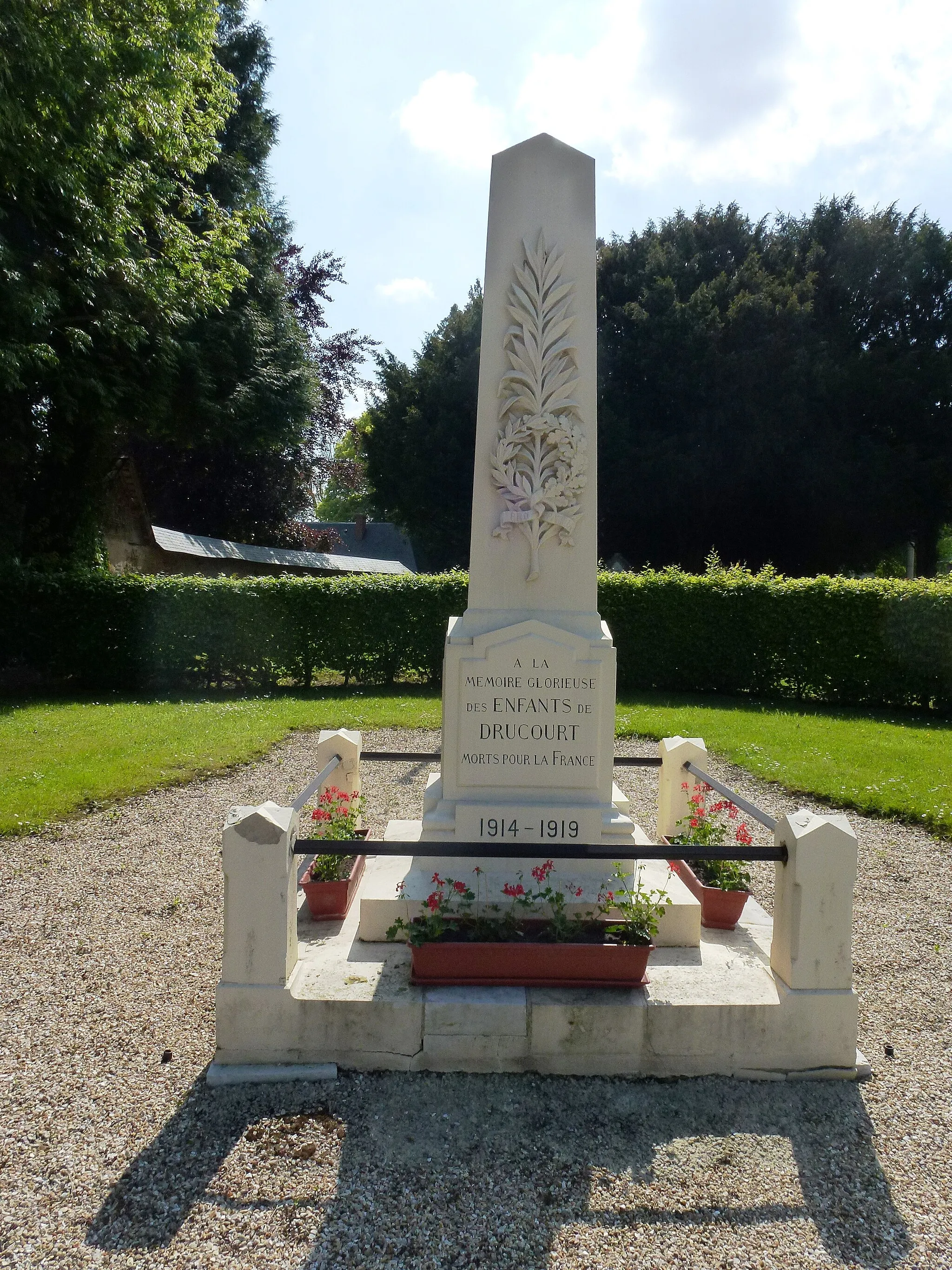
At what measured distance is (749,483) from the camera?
2448cm

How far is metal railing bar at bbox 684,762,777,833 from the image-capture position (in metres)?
3.57

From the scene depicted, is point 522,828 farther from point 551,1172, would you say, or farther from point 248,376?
point 248,376

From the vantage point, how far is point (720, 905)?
421cm

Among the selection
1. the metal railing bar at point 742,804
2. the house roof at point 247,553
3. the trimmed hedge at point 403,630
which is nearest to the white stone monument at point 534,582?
the metal railing bar at point 742,804

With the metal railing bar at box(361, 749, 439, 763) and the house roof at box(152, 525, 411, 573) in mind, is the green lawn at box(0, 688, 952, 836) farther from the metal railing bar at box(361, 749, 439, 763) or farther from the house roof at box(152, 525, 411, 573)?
the house roof at box(152, 525, 411, 573)

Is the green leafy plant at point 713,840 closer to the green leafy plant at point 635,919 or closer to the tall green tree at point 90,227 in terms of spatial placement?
the green leafy plant at point 635,919

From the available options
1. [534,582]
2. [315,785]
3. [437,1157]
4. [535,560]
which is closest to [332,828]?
[315,785]

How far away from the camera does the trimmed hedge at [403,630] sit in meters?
13.5

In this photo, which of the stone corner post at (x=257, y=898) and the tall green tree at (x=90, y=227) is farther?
the tall green tree at (x=90, y=227)

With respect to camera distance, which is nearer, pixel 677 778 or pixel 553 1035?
pixel 553 1035

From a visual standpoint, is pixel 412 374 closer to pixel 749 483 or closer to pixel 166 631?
pixel 749 483

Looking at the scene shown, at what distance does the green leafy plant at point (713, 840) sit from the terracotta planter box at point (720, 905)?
4 cm

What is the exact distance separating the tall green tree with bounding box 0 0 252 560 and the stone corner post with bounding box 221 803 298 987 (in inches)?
397

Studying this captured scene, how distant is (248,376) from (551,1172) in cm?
1756
